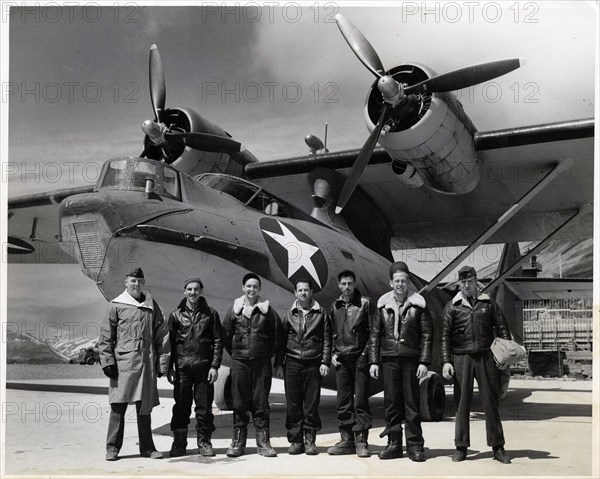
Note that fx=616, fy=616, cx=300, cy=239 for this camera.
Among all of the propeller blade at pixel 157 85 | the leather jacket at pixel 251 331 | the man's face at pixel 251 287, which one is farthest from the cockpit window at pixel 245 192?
the propeller blade at pixel 157 85

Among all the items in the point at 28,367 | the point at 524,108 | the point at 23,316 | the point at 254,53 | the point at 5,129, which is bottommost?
the point at 28,367

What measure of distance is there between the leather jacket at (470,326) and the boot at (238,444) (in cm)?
194

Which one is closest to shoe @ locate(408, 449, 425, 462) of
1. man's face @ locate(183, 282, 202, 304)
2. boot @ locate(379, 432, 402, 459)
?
boot @ locate(379, 432, 402, 459)

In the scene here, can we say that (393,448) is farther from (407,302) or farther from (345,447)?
(407,302)

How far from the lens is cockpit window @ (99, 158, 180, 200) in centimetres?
662

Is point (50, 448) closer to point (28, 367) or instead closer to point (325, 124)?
point (325, 124)

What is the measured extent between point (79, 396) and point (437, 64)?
8.78 meters

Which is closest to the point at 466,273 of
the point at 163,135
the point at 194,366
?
the point at 194,366

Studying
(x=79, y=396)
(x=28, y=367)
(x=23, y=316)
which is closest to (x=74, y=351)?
(x=28, y=367)

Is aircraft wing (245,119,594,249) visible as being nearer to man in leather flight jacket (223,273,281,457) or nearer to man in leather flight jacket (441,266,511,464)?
man in leather flight jacket (441,266,511,464)

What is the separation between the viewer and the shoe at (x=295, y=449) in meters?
5.62

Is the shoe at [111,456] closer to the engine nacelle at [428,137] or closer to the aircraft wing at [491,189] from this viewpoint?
the engine nacelle at [428,137]

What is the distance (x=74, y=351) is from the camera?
83.1 ft

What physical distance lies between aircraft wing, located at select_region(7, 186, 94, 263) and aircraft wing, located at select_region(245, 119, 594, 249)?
3.73m
